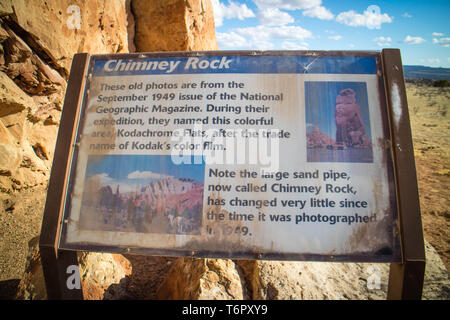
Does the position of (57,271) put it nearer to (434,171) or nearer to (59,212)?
(59,212)

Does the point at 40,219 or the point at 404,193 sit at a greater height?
the point at 404,193

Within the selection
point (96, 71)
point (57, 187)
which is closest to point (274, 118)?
point (96, 71)

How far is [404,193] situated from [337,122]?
0.61 metres

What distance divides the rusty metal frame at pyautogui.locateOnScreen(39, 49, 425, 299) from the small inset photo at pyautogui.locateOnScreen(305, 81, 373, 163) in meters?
0.15

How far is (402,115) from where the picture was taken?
1.44 meters

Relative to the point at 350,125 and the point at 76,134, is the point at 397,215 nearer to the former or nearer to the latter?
the point at 350,125

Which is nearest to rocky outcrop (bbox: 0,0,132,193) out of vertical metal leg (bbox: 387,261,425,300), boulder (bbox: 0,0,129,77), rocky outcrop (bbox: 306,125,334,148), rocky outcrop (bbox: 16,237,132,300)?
boulder (bbox: 0,0,129,77)

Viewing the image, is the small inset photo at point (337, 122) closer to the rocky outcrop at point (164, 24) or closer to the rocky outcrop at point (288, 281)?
the rocky outcrop at point (288, 281)

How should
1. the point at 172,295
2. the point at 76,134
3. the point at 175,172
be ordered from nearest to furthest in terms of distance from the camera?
the point at 175,172 < the point at 76,134 < the point at 172,295

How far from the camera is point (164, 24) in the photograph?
5.86m

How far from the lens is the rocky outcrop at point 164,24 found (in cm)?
570

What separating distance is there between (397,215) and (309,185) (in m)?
0.58

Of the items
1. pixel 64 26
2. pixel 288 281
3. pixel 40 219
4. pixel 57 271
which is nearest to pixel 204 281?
pixel 288 281

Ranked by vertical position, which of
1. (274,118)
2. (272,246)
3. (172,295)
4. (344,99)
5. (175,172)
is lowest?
(172,295)
